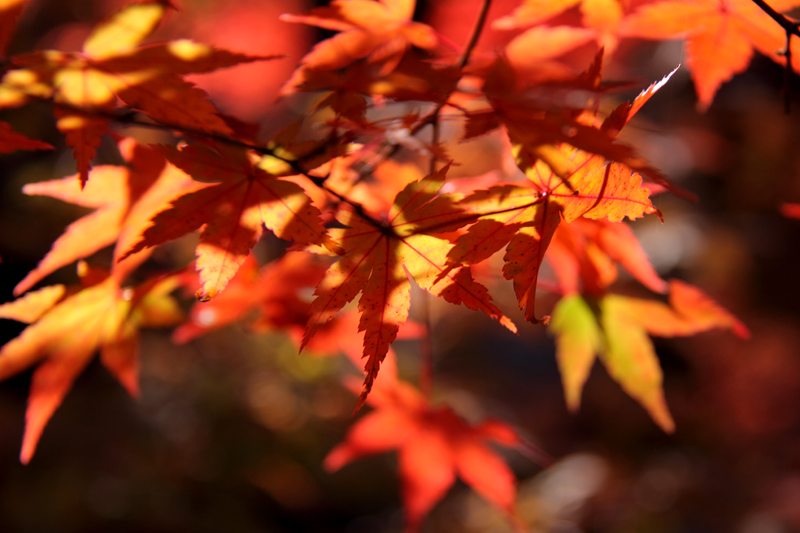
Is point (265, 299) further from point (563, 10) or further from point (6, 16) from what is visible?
point (563, 10)

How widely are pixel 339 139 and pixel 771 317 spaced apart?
450cm

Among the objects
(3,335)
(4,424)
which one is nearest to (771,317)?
(4,424)

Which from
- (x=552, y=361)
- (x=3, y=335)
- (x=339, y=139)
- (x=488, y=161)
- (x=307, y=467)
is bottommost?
(x=552, y=361)

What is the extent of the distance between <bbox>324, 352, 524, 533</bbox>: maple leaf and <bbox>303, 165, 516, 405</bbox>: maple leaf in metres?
0.46

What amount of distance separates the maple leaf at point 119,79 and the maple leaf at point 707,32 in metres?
0.55

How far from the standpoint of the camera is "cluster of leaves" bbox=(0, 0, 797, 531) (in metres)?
0.44

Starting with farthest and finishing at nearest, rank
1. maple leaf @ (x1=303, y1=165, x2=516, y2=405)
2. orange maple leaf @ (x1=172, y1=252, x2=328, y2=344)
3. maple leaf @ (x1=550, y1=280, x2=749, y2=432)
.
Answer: orange maple leaf @ (x1=172, y1=252, x2=328, y2=344) → maple leaf @ (x1=550, y1=280, x2=749, y2=432) → maple leaf @ (x1=303, y1=165, x2=516, y2=405)

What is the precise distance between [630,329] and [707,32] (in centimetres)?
47

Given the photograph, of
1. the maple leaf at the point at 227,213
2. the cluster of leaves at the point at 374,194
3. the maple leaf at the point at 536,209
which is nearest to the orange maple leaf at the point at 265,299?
the cluster of leaves at the point at 374,194

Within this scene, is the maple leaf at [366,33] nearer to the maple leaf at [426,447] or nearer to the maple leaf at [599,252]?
the maple leaf at [599,252]

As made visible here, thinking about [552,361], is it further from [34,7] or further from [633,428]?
[34,7]

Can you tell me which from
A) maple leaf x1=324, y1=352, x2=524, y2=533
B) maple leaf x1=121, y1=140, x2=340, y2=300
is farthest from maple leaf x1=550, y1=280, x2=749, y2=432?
maple leaf x1=121, y1=140, x2=340, y2=300

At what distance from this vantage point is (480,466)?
96 centimetres

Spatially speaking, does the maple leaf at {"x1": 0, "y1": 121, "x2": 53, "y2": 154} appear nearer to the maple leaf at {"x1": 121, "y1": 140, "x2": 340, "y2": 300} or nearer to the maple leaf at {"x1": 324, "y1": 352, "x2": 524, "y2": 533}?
the maple leaf at {"x1": 121, "y1": 140, "x2": 340, "y2": 300}
